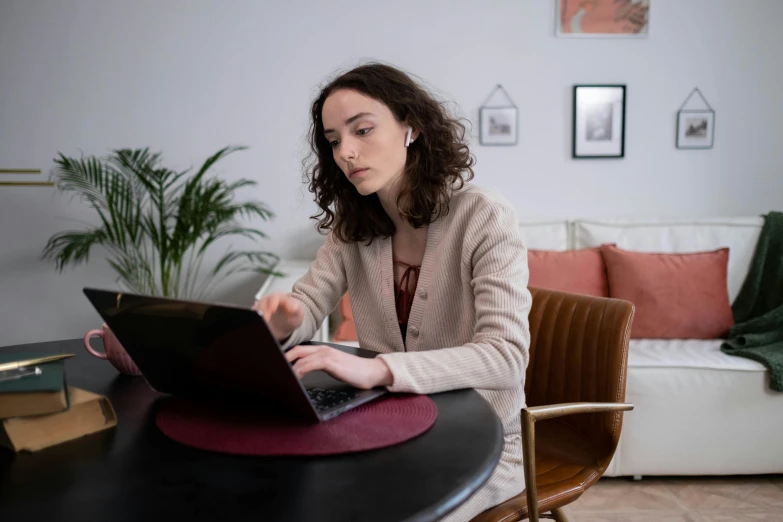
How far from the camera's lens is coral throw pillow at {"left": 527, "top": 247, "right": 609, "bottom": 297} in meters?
3.04

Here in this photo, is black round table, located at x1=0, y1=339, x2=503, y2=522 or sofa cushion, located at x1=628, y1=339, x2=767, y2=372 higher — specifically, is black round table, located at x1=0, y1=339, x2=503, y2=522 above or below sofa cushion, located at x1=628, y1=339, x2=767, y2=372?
above

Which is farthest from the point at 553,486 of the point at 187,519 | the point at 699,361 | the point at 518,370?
the point at 699,361

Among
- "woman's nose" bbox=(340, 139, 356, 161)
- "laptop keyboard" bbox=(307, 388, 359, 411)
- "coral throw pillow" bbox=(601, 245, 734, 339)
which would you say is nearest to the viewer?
"laptop keyboard" bbox=(307, 388, 359, 411)

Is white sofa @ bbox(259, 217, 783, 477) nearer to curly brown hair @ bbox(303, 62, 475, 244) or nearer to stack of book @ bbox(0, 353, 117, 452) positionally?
curly brown hair @ bbox(303, 62, 475, 244)

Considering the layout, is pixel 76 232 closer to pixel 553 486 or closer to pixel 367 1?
pixel 367 1

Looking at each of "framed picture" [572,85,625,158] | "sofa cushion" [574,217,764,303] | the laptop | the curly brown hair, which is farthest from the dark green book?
"framed picture" [572,85,625,158]

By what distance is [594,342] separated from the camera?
149 centimetres

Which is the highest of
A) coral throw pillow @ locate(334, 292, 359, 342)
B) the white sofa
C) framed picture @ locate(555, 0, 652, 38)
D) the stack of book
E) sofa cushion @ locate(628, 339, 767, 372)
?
framed picture @ locate(555, 0, 652, 38)

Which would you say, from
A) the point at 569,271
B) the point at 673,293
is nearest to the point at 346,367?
the point at 569,271

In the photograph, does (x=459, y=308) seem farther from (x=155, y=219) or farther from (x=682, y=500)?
(x=155, y=219)

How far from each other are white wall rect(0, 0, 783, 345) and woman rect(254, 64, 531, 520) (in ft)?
7.00

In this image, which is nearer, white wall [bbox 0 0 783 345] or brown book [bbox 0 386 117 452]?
brown book [bbox 0 386 117 452]

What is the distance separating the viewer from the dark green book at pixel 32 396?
2.63 ft

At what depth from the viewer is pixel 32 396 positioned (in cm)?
81
